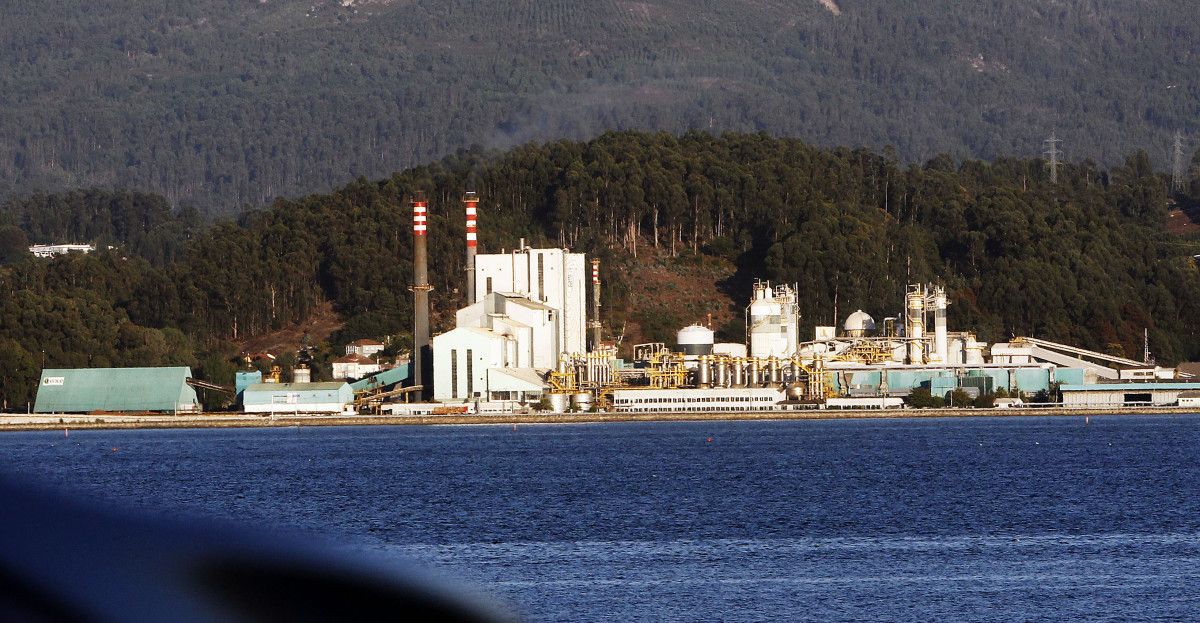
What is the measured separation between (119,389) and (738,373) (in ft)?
94.9

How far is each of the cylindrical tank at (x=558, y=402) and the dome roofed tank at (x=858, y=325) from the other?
724 inches

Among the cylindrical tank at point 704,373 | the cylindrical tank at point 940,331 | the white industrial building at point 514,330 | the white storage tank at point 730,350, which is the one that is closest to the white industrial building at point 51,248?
the white industrial building at point 514,330

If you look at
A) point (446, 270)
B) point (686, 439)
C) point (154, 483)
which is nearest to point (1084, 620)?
point (154, 483)

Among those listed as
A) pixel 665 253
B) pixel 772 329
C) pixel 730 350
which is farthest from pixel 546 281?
pixel 665 253

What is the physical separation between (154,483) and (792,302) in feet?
165

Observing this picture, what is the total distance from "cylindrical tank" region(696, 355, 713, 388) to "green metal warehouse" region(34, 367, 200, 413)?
23843mm

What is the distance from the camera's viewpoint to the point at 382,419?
85250mm

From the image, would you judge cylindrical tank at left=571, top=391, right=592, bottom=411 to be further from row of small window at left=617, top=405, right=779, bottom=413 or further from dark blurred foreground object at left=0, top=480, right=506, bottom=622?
dark blurred foreground object at left=0, top=480, right=506, bottom=622

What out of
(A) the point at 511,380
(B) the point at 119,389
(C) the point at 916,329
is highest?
(C) the point at 916,329

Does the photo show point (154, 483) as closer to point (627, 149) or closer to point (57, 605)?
point (57, 605)

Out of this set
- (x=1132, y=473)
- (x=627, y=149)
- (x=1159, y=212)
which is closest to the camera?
(x=1132, y=473)

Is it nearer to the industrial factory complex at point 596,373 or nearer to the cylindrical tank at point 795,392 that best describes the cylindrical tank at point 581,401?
the industrial factory complex at point 596,373

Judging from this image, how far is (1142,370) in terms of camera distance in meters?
96.0

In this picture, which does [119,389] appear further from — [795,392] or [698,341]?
[795,392]
